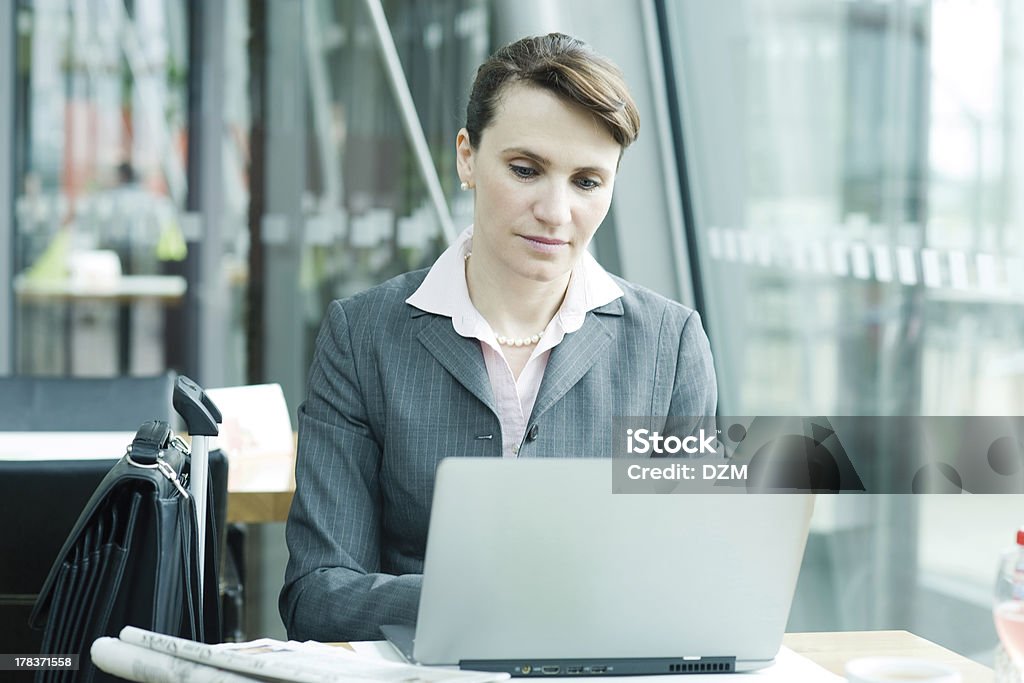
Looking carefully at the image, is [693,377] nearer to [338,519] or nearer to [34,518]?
[338,519]

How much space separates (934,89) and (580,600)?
1.40 m

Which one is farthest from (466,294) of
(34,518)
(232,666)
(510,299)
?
(232,666)

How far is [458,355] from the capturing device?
1718mm

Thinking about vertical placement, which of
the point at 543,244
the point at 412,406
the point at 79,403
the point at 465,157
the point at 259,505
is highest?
the point at 465,157

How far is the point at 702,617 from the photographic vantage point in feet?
3.82

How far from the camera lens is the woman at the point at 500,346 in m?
1.63

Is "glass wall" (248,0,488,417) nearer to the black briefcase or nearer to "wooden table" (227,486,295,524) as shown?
"wooden table" (227,486,295,524)

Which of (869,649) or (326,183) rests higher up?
(326,183)

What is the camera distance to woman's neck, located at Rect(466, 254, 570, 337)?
1.75 metres

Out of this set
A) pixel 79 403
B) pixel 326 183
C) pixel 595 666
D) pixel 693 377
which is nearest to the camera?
pixel 595 666

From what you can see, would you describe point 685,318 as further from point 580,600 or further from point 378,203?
point 378,203

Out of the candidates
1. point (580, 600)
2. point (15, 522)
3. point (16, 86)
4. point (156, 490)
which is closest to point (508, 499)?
point (580, 600)

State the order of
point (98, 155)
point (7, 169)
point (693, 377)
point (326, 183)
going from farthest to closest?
point (98, 155) < point (7, 169) < point (326, 183) < point (693, 377)

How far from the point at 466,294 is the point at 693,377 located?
14.3 inches
